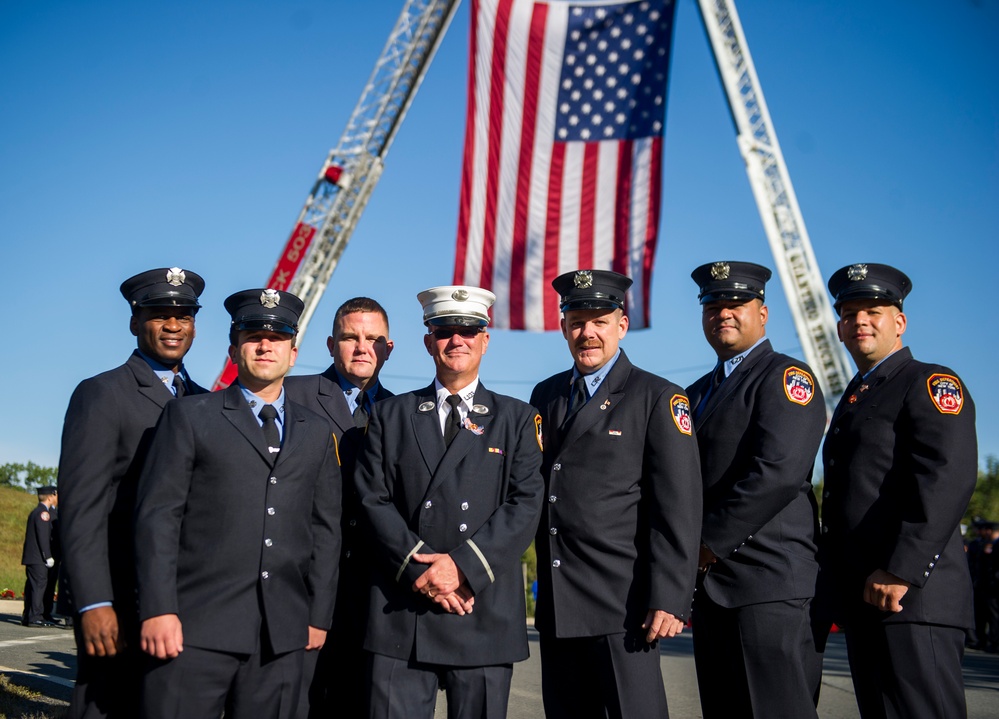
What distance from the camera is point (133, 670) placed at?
3590mm

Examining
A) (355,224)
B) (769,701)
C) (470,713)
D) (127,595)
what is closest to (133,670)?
(127,595)

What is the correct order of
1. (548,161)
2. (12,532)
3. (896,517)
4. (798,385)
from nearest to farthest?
(896,517) → (798,385) → (548,161) → (12,532)

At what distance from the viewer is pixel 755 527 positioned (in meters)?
3.82

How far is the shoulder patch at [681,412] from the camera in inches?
151

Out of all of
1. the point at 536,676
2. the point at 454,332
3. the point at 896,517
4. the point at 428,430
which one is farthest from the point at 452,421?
the point at 536,676

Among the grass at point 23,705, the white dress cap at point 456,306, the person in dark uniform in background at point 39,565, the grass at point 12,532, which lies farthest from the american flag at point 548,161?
the grass at point 12,532

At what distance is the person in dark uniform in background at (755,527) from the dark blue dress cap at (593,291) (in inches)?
18.7

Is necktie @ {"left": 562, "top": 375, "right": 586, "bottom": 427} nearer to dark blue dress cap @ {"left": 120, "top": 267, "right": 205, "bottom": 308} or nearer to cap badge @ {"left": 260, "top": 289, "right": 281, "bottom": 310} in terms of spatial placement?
cap badge @ {"left": 260, "top": 289, "right": 281, "bottom": 310}

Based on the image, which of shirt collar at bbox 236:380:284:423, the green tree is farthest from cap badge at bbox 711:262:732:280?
the green tree

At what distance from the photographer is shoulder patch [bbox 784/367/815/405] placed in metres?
4.00

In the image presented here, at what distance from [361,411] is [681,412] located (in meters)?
1.67

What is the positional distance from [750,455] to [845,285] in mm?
938

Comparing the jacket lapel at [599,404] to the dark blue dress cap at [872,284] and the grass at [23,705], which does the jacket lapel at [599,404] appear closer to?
the dark blue dress cap at [872,284]

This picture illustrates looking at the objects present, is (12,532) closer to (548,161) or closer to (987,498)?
(548,161)
